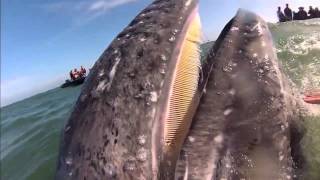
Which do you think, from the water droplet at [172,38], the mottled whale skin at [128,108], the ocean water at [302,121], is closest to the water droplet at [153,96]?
the mottled whale skin at [128,108]

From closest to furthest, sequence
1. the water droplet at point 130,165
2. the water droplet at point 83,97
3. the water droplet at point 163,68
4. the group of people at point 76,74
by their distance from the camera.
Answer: the water droplet at point 130,165 → the water droplet at point 163,68 → the water droplet at point 83,97 → the group of people at point 76,74

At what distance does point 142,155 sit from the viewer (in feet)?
9.62

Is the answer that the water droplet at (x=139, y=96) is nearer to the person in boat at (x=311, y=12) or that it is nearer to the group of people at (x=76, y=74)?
the person in boat at (x=311, y=12)

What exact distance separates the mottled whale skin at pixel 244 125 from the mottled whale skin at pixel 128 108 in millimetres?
132

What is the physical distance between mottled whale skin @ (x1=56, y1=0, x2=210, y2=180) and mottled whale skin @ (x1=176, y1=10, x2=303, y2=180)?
5.2 inches

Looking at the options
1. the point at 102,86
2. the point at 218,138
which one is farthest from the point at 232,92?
the point at 102,86

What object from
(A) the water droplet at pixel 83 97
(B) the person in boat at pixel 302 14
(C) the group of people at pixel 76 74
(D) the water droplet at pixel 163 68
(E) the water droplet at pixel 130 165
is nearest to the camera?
(E) the water droplet at pixel 130 165

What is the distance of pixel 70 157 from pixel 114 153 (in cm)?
35

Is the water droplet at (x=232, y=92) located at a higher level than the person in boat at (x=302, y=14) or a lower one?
higher

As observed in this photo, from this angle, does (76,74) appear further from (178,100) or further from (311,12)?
(178,100)

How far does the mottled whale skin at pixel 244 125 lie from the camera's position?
3.05 metres

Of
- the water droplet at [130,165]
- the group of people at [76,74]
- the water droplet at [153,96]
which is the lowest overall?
the group of people at [76,74]

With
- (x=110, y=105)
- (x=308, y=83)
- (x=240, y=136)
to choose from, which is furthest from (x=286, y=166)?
(x=308, y=83)

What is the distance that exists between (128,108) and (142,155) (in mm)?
305
